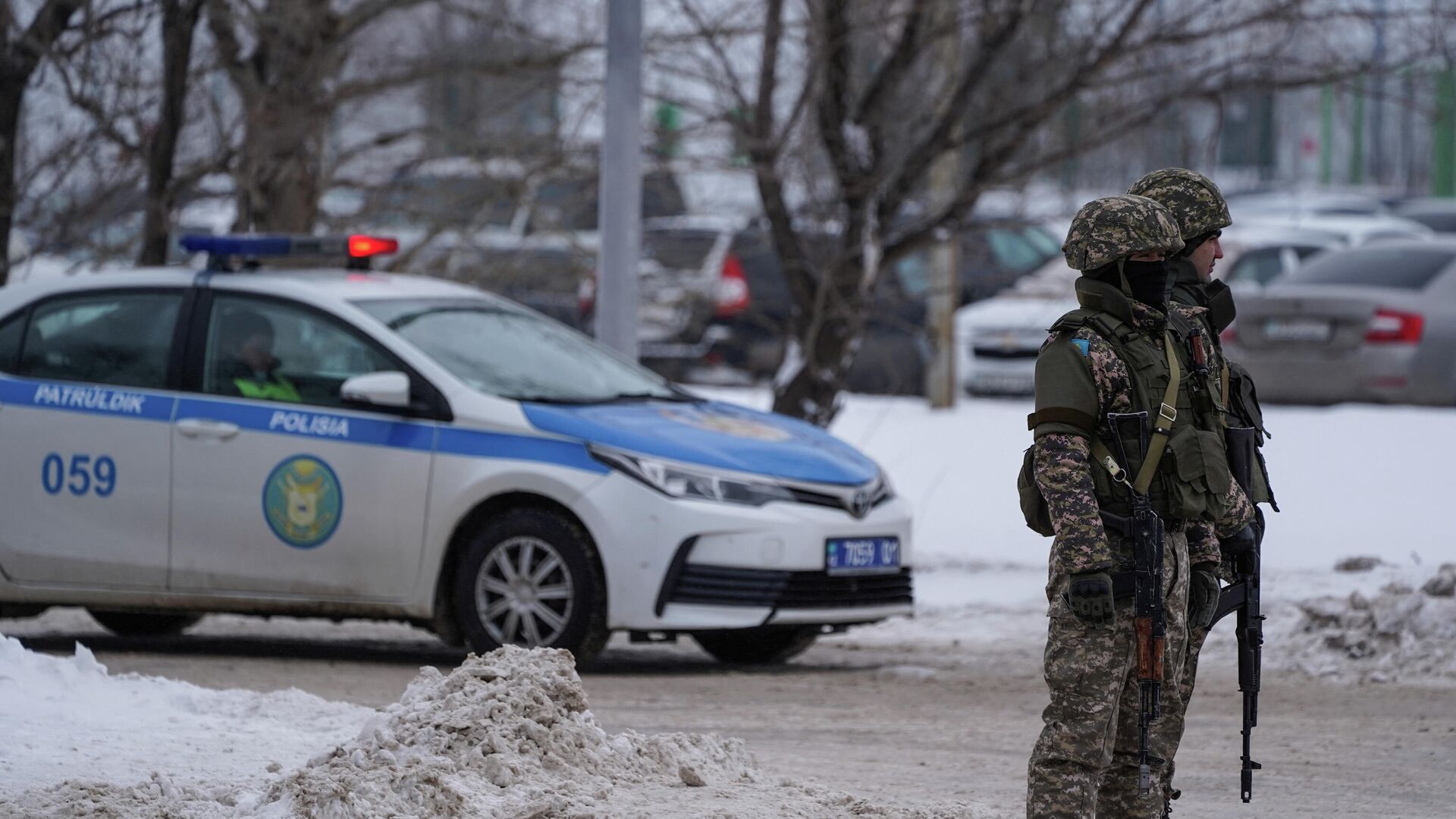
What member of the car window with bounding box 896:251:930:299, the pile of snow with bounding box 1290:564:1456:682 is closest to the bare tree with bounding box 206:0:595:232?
the car window with bounding box 896:251:930:299

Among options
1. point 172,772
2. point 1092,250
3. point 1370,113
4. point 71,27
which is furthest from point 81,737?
point 1370,113

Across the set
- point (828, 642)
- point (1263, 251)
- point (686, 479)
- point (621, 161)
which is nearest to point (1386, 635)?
point (828, 642)

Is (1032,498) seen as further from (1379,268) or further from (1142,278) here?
(1379,268)

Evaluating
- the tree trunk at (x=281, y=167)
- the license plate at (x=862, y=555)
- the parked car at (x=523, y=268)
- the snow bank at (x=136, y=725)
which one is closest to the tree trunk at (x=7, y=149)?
the tree trunk at (x=281, y=167)

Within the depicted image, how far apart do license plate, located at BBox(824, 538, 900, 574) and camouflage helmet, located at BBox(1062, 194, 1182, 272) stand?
3.11 m

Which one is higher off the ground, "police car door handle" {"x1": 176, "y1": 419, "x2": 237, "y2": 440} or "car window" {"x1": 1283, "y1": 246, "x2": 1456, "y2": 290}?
"car window" {"x1": 1283, "y1": 246, "x2": 1456, "y2": 290}

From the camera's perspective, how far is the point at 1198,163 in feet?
36.1

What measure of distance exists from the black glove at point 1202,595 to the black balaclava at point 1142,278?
609mm

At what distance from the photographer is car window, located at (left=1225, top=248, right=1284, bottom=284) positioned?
60.7 feet

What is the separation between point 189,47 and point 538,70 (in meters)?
2.18

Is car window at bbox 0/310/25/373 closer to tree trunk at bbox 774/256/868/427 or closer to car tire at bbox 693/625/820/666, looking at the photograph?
car tire at bbox 693/625/820/666

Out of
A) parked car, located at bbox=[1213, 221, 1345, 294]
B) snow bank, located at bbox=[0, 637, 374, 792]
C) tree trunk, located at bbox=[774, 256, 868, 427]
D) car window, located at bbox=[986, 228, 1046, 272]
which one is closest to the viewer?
snow bank, located at bbox=[0, 637, 374, 792]

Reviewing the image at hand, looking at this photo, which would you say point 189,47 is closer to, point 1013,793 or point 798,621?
point 798,621

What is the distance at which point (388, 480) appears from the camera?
7273mm
